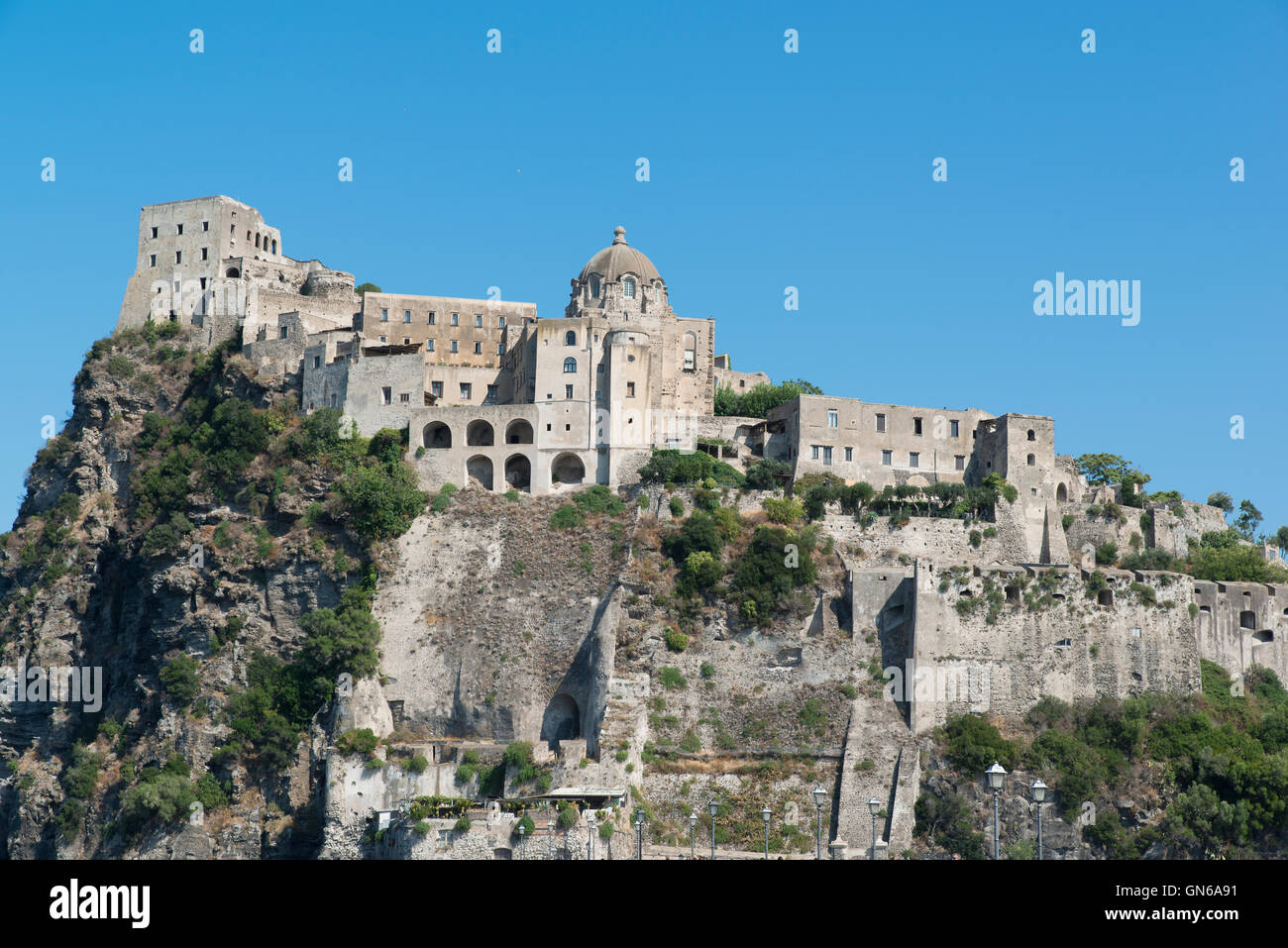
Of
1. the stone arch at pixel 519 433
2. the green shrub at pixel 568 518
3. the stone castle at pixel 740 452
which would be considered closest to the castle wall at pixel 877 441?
the stone castle at pixel 740 452

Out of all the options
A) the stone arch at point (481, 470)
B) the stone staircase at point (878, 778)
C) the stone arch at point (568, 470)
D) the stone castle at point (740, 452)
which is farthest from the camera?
the stone arch at point (568, 470)

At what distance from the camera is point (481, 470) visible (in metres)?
78.2

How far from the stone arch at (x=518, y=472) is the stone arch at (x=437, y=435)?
116 inches

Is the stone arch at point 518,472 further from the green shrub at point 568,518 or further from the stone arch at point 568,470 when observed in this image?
the green shrub at point 568,518

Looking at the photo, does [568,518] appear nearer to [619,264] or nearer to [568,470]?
[568,470]

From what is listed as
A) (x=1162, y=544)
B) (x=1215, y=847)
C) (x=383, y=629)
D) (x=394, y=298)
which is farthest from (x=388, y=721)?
(x=1162, y=544)

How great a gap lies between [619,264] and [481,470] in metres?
13.6

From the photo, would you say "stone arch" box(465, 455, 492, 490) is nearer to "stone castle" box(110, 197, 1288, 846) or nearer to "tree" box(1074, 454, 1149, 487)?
"stone castle" box(110, 197, 1288, 846)

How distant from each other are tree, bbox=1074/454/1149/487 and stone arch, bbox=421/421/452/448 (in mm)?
33414

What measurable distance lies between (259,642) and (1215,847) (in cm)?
3970

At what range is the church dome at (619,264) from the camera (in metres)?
84.4

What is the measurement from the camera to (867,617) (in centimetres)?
6794

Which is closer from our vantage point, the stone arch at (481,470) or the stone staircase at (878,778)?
the stone staircase at (878,778)
